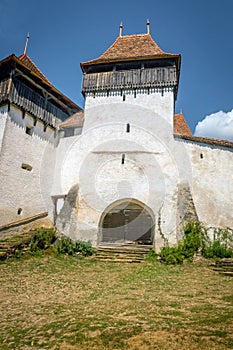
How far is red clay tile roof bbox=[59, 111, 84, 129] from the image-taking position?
15648 millimetres

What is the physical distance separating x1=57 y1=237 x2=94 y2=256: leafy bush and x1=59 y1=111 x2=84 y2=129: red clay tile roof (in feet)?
22.0

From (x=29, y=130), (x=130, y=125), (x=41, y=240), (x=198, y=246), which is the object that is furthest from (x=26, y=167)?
(x=198, y=246)

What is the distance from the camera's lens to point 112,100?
14938 millimetres

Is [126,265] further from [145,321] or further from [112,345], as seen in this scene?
[112,345]

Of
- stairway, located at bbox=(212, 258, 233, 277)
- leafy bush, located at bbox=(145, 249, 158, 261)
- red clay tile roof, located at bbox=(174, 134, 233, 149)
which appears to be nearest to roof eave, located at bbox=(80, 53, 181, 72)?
red clay tile roof, located at bbox=(174, 134, 233, 149)

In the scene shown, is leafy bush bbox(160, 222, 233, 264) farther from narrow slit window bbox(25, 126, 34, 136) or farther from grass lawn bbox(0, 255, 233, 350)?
narrow slit window bbox(25, 126, 34, 136)

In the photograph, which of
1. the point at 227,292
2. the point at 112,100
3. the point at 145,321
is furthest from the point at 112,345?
the point at 112,100

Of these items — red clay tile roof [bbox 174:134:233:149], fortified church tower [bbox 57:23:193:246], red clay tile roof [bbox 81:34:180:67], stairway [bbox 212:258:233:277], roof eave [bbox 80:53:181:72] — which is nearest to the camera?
stairway [bbox 212:258:233:277]

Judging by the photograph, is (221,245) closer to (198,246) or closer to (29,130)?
(198,246)

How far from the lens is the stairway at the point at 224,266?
8928 mm

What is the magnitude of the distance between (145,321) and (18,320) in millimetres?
2290

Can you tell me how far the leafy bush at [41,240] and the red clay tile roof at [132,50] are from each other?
30.5 feet

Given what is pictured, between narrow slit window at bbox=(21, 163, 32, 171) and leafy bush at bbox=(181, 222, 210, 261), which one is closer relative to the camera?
leafy bush at bbox=(181, 222, 210, 261)

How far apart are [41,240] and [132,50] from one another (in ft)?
37.2
